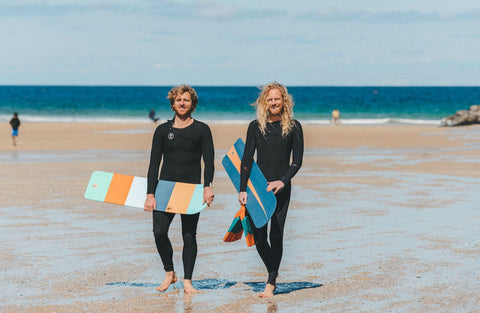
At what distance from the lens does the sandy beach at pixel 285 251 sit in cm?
613

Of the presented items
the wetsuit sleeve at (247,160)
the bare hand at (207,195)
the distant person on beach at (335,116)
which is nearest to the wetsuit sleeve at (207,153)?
the bare hand at (207,195)

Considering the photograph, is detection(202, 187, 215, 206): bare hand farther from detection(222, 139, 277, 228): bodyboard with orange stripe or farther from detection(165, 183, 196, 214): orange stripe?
detection(222, 139, 277, 228): bodyboard with orange stripe

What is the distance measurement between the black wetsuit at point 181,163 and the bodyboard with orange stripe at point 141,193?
0.07 metres

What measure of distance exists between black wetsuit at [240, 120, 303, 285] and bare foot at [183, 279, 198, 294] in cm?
65

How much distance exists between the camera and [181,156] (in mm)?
6328

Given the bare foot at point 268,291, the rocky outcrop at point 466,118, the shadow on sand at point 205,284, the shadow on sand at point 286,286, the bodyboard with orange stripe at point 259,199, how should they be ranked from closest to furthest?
1. the bodyboard with orange stripe at point 259,199
2. the bare foot at point 268,291
3. the shadow on sand at point 286,286
4. the shadow on sand at point 205,284
5. the rocky outcrop at point 466,118

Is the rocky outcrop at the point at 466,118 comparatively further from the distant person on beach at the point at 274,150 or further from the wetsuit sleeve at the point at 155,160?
the wetsuit sleeve at the point at 155,160

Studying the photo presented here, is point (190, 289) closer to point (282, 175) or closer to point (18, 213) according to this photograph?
point (282, 175)

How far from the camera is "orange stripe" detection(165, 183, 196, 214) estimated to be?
6270mm

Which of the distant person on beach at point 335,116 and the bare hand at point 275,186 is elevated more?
the bare hand at point 275,186

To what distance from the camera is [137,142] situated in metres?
27.9

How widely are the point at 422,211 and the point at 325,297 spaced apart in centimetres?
491

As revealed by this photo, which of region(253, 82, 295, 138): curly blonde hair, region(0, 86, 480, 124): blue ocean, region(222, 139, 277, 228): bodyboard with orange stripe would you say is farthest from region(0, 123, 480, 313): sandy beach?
region(0, 86, 480, 124): blue ocean

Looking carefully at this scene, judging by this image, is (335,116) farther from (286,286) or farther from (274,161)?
(274,161)
